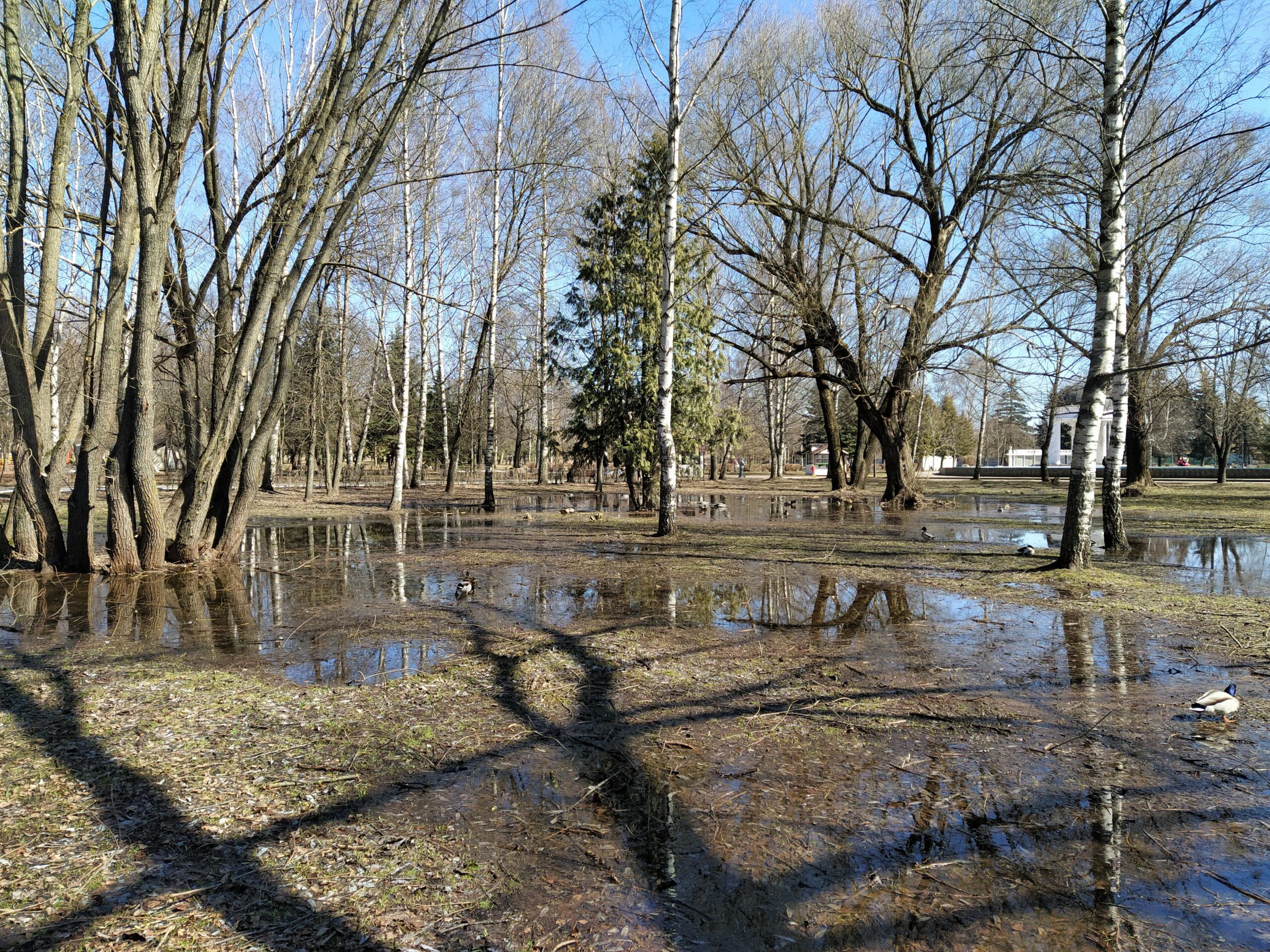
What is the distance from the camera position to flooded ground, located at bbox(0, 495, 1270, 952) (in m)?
2.43

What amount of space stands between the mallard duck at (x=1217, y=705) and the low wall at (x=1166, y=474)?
4237cm

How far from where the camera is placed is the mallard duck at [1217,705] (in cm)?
407

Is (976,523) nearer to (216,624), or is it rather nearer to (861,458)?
(861,458)

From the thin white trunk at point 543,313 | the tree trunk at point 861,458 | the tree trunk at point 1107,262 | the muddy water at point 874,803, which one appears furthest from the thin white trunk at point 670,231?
the tree trunk at point 861,458

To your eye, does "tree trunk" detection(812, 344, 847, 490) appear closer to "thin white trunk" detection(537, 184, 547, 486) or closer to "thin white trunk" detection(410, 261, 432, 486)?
"thin white trunk" detection(537, 184, 547, 486)

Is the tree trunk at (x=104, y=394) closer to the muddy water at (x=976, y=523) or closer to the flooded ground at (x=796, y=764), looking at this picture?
the flooded ground at (x=796, y=764)

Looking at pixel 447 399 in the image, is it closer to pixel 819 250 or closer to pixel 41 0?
pixel 819 250

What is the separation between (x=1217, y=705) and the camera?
160 inches

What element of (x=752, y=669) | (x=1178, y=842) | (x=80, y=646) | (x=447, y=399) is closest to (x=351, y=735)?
(x=752, y=669)

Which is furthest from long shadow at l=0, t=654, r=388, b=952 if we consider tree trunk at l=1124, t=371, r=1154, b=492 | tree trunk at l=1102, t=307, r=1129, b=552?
tree trunk at l=1124, t=371, r=1154, b=492

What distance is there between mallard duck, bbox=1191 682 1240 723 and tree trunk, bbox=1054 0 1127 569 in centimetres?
476

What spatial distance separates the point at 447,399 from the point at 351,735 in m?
39.8

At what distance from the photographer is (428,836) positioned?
9.42 ft

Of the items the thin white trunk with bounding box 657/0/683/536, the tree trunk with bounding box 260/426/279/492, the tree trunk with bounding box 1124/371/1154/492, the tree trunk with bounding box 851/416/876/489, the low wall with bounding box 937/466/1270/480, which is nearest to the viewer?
the thin white trunk with bounding box 657/0/683/536
